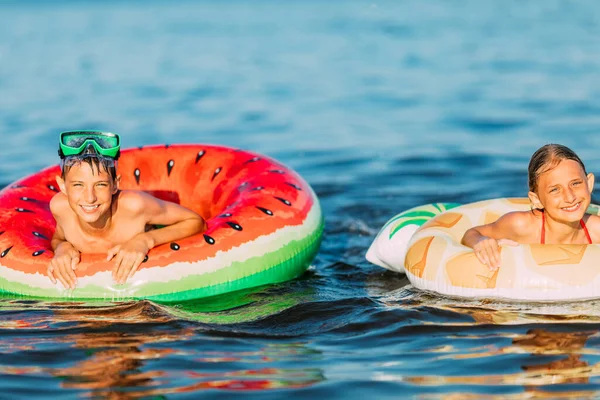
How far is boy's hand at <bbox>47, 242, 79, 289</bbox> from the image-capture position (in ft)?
20.9

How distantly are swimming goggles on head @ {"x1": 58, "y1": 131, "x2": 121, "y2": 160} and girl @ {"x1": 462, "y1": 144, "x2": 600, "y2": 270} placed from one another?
238 centimetres

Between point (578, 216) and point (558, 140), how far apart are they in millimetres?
5979

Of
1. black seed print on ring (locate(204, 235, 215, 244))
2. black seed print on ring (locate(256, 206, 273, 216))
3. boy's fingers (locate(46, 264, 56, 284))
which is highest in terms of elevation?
black seed print on ring (locate(256, 206, 273, 216))

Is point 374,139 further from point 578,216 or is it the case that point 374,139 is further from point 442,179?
point 578,216

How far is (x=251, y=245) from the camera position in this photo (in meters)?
6.72

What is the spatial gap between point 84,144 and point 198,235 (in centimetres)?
100

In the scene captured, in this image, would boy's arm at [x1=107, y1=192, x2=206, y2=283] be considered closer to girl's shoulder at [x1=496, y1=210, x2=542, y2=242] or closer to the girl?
the girl

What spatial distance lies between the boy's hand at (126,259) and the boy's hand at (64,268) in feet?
0.75

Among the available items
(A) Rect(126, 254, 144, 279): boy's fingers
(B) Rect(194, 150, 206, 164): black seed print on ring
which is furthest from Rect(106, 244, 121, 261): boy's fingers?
(B) Rect(194, 150, 206, 164): black seed print on ring

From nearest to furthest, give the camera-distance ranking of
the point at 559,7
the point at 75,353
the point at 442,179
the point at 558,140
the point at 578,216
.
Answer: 1. the point at 75,353
2. the point at 578,216
3. the point at 442,179
4. the point at 558,140
5. the point at 559,7

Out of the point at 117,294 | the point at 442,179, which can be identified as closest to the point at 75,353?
the point at 117,294

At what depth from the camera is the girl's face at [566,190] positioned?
19.5 feet

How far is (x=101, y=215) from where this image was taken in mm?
6445

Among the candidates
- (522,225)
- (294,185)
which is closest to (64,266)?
(294,185)
